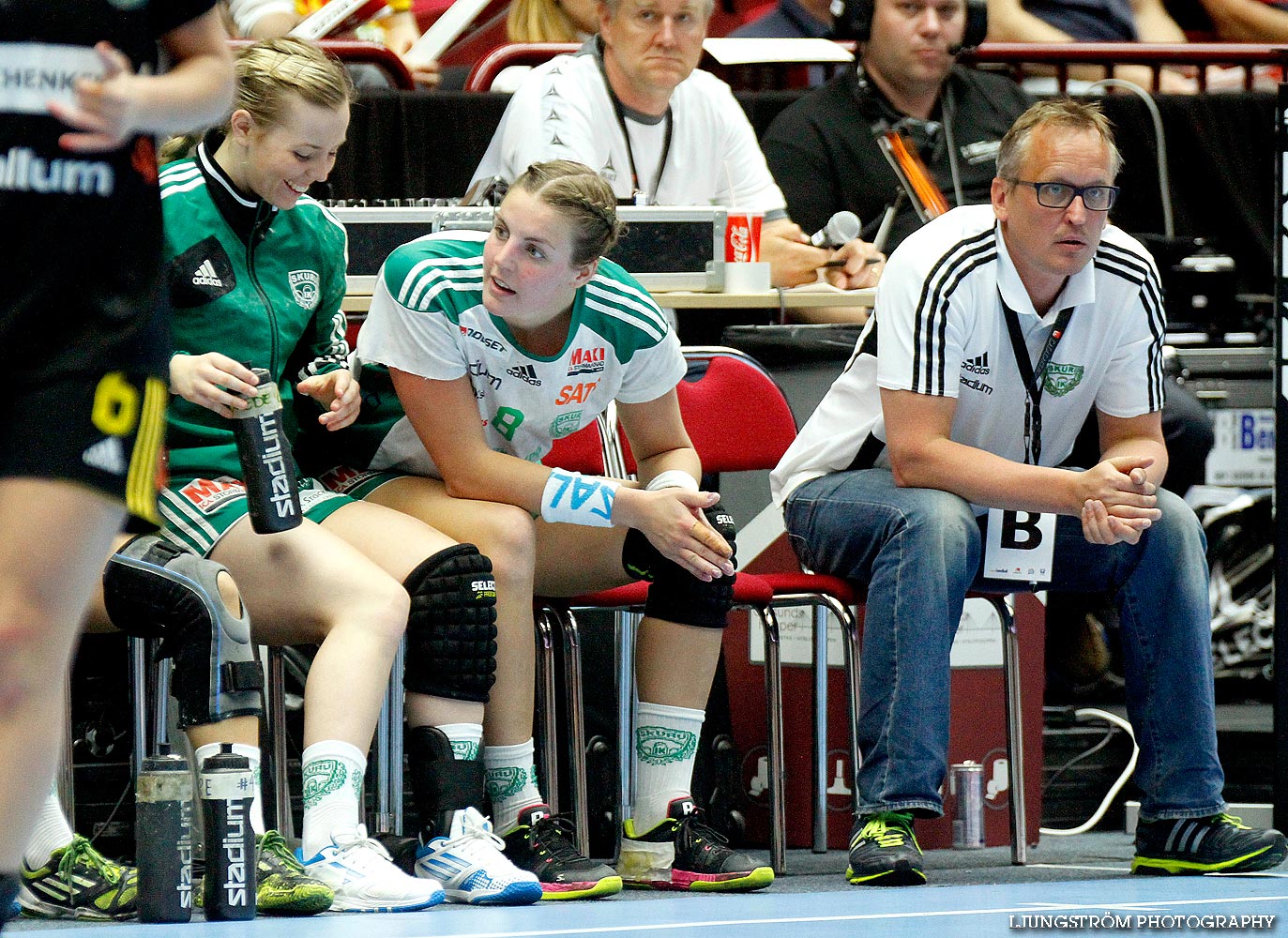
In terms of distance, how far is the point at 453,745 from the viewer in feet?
9.29

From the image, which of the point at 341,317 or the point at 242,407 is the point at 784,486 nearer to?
the point at 341,317

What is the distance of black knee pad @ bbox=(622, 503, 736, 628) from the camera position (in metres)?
3.11

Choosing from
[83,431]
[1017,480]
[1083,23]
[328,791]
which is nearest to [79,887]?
[328,791]

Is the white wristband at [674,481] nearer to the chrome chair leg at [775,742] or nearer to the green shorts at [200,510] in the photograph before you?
the chrome chair leg at [775,742]

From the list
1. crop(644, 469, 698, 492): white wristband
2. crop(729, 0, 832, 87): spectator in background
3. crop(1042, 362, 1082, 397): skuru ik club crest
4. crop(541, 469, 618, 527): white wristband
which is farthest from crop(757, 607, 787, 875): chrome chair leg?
crop(729, 0, 832, 87): spectator in background

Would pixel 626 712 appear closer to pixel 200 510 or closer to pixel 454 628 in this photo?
pixel 454 628

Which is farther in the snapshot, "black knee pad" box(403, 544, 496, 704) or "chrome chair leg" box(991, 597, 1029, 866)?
"chrome chair leg" box(991, 597, 1029, 866)

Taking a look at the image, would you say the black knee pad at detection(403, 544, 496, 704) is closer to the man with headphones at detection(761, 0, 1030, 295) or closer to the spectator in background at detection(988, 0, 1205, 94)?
the man with headphones at detection(761, 0, 1030, 295)

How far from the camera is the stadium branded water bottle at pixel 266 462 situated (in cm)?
276

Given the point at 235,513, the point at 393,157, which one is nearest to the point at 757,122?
the point at 393,157

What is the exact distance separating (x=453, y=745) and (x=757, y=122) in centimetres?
263

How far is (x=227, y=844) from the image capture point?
Result: 2568 mm

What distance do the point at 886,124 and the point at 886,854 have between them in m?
2.23

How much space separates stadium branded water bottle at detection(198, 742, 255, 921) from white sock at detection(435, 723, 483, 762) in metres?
0.35
